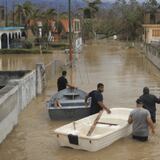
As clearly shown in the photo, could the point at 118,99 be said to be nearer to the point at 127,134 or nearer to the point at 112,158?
the point at 127,134

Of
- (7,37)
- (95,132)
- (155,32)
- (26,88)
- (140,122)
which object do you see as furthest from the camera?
(155,32)

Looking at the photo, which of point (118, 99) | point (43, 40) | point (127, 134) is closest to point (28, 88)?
point (118, 99)

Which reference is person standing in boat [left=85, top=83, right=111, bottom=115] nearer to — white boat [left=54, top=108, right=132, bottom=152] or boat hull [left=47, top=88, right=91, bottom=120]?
white boat [left=54, top=108, right=132, bottom=152]

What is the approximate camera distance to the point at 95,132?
12602mm

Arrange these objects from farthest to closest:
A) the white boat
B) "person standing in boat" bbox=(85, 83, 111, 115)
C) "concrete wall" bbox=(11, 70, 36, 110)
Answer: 1. "concrete wall" bbox=(11, 70, 36, 110)
2. "person standing in boat" bbox=(85, 83, 111, 115)
3. the white boat

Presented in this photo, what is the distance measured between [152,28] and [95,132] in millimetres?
57393

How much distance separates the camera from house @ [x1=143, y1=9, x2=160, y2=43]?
222 feet

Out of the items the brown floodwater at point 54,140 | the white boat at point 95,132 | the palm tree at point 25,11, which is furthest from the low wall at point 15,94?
the palm tree at point 25,11

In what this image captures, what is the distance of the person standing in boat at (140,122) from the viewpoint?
40.0 feet

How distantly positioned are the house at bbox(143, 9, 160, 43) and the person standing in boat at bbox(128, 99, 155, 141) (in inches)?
2131

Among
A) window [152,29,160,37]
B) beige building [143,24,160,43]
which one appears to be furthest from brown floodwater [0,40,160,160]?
window [152,29,160,37]

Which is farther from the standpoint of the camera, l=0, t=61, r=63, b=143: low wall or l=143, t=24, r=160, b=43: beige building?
l=143, t=24, r=160, b=43: beige building

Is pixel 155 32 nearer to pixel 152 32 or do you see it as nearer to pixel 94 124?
pixel 152 32

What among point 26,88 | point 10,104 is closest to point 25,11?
point 26,88
